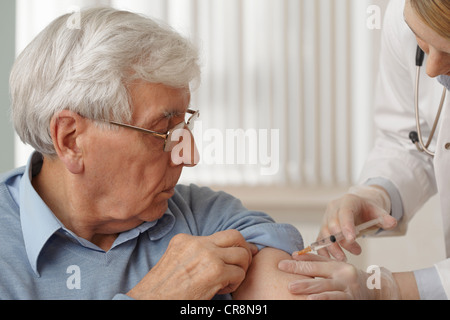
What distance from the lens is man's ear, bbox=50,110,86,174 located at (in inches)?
48.1

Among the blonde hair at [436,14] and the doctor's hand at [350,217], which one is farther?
the doctor's hand at [350,217]

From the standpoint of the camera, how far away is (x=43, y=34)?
1.24m

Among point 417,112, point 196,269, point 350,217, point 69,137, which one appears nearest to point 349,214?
point 350,217

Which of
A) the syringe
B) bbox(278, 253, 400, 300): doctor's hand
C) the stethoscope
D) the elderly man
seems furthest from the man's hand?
the stethoscope

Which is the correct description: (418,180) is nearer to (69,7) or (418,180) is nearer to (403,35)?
(403,35)

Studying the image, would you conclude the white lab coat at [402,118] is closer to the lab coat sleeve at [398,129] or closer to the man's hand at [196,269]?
the lab coat sleeve at [398,129]

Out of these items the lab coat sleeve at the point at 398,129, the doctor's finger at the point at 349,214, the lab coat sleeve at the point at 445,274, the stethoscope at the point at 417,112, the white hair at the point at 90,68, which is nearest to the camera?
the white hair at the point at 90,68

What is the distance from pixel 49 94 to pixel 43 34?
139mm

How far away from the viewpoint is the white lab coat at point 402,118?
1.70 m

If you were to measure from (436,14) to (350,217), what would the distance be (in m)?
0.58

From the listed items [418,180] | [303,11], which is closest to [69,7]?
[303,11]

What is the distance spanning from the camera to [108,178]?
1.26 metres

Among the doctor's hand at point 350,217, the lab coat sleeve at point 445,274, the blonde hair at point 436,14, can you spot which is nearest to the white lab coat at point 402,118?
the doctor's hand at point 350,217

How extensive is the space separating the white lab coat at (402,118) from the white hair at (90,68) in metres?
0.78
